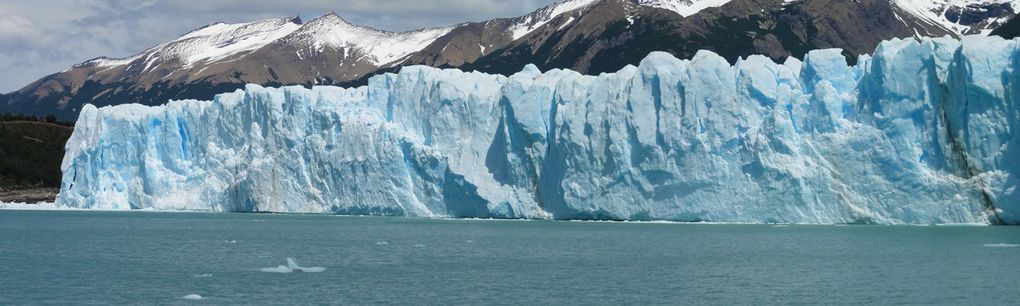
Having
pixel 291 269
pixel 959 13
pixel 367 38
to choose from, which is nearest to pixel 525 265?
pixel 291 269

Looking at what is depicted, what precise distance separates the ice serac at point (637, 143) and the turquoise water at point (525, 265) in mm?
1201

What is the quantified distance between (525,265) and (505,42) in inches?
5215

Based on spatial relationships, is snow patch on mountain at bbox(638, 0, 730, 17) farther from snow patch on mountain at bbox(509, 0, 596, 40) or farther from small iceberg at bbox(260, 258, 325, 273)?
small iceberg at bbox(260, 258, 325, 273)

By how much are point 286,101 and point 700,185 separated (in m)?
16.7

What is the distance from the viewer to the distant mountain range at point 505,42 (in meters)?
112

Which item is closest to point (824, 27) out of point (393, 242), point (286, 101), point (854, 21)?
point (854, 21)

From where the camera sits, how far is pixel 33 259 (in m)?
23.9

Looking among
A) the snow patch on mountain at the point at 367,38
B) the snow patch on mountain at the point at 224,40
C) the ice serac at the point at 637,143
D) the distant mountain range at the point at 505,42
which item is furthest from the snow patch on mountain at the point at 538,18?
the ice serac at the point at 637,143

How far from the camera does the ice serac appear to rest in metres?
29.9

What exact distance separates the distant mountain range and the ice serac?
63.2m

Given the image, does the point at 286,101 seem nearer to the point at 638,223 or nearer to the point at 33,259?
the point at 638,223

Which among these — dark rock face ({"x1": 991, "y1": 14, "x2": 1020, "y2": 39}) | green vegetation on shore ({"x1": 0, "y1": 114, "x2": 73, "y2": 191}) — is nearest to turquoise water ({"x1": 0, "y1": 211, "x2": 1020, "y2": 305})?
green vegetation on shore ({"x1": 0, "y1": 114, "x2": 73, "y2": 191})

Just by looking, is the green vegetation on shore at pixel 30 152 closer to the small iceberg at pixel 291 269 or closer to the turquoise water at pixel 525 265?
the turquoise water at pixel 525 265

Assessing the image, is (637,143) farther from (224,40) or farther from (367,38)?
(224,40)
